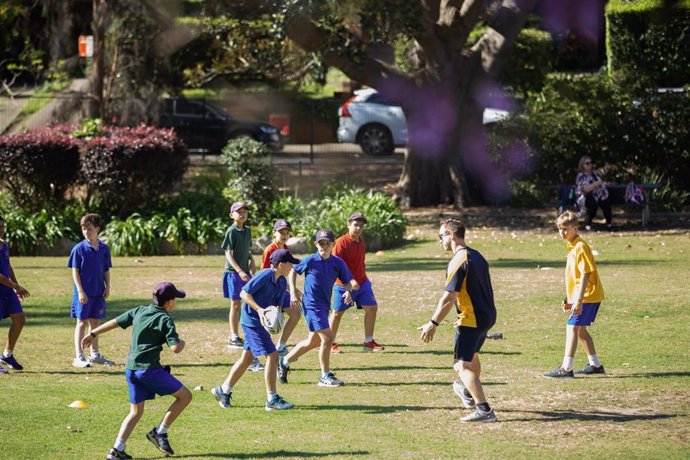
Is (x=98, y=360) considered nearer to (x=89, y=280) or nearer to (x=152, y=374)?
(x=89, y=280)

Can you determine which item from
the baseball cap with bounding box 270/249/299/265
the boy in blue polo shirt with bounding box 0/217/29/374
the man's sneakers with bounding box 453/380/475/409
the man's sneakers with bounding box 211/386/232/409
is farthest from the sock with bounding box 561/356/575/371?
the boy in blue polo shirt with bounding box 0/217/29/374

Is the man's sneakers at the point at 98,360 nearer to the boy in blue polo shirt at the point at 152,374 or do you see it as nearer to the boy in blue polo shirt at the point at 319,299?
the boy in blue polo shirt at the point at 319,299

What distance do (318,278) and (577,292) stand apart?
244 cm

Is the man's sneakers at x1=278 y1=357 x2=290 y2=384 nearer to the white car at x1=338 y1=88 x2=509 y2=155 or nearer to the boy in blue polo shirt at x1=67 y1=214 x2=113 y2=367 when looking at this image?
the boy in blue polo shirt at x1=67 y1=214 x2=113 y2=367

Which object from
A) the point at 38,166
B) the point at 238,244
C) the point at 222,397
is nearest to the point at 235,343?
the point at 238,244

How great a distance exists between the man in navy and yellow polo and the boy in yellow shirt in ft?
5.64

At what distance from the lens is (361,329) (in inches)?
541

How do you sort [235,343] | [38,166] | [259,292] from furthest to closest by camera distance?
[38,166] < [235,343] < [259,292]

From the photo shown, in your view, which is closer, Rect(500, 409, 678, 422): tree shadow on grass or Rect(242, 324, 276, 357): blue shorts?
Rect(500, 409, 678, 422): tree shadow on grass

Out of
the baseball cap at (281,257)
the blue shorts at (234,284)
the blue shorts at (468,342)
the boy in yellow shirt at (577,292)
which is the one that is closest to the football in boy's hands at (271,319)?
the baseball cap at (281,257)

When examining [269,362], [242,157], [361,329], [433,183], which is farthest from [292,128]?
[269,362]

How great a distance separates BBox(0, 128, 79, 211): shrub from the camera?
22.0m

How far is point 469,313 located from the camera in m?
8.94

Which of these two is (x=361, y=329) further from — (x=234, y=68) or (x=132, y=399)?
(x=234, y=68)
